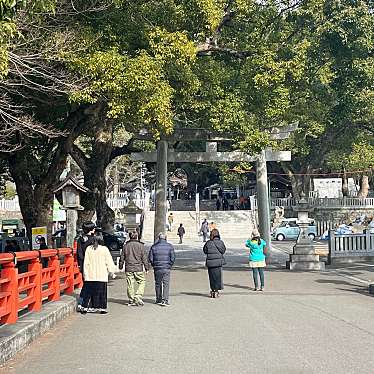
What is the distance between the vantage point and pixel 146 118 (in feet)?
55.9

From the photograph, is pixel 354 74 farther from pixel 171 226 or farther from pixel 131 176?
pixel 131 176

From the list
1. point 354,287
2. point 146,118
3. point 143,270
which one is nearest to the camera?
point 143,270

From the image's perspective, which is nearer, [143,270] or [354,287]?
[143,270]

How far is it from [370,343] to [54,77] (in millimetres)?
9577

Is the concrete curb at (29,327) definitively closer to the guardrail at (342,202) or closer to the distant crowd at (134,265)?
the distant crowd at (134,265)

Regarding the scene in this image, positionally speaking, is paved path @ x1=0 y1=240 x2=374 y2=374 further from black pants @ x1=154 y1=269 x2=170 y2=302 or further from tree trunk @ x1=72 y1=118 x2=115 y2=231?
tree trunk @ x1=72 y1=118 x2=115 y2=231

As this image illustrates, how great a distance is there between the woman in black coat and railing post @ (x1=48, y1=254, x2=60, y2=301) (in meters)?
3.94

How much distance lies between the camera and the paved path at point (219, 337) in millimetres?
8375

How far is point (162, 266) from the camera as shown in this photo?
15086 mm

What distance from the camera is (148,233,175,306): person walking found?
49.0 feet

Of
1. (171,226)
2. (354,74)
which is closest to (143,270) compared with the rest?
(354,74)

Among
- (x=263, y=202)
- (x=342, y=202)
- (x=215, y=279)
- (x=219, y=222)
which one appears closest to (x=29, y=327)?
(x=215, y=279)

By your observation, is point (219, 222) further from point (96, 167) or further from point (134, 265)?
point (134, 265)

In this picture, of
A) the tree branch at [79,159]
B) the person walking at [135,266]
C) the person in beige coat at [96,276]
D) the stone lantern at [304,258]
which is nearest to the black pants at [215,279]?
the person walking at [135,266]
